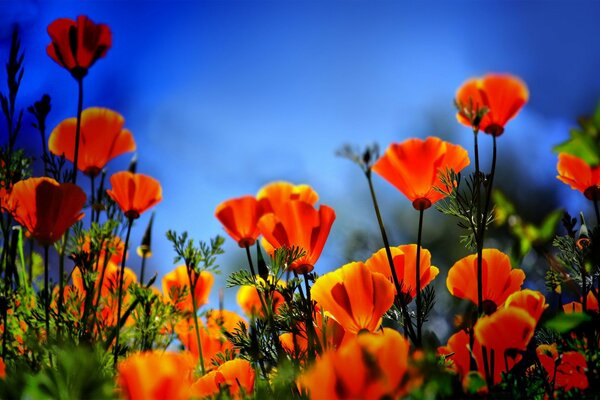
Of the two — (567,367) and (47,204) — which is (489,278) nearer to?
(567,367)

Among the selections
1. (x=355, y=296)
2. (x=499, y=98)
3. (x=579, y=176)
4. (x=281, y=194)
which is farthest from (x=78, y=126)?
(x=579, y=176)

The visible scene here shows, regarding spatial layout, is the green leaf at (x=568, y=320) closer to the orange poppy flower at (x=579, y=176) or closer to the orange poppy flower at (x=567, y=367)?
the orange poppy flower at (x=567, y=367)

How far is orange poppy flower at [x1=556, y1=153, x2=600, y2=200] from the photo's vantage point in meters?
0.82

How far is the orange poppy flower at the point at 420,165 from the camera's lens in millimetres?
882

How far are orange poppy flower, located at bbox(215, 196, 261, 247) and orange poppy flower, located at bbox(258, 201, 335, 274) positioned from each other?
0.22m

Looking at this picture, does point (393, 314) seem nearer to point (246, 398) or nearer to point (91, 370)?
point (246, 398)

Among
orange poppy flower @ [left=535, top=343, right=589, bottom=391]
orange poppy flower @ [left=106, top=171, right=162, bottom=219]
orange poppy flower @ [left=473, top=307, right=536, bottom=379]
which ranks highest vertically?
orange poppy flower @ [left=106, top=171, right=162, bottom=219]

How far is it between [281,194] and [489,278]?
428 millimetres

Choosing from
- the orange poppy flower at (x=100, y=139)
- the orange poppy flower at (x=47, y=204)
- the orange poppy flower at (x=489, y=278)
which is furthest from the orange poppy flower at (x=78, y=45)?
the orange poppy flower at (x=489, y=278)

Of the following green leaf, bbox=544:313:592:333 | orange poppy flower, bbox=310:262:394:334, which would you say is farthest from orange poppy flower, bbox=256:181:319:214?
green leaf, bbox=544:313:592:333

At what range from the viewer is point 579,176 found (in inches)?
33.0

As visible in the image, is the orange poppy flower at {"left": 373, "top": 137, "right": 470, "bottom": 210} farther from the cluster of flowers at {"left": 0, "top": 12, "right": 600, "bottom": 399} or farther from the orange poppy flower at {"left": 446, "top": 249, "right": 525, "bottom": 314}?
the orange poppy flower at {"left": 446, "top": 249, "right": 525, "bottom": 314}

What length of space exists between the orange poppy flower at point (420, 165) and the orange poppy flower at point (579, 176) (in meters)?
0.14

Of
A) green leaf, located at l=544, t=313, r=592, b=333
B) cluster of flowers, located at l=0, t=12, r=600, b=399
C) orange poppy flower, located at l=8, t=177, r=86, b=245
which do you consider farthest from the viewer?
orange poppy flower, located at l=8, t=177, r=86, b=245
